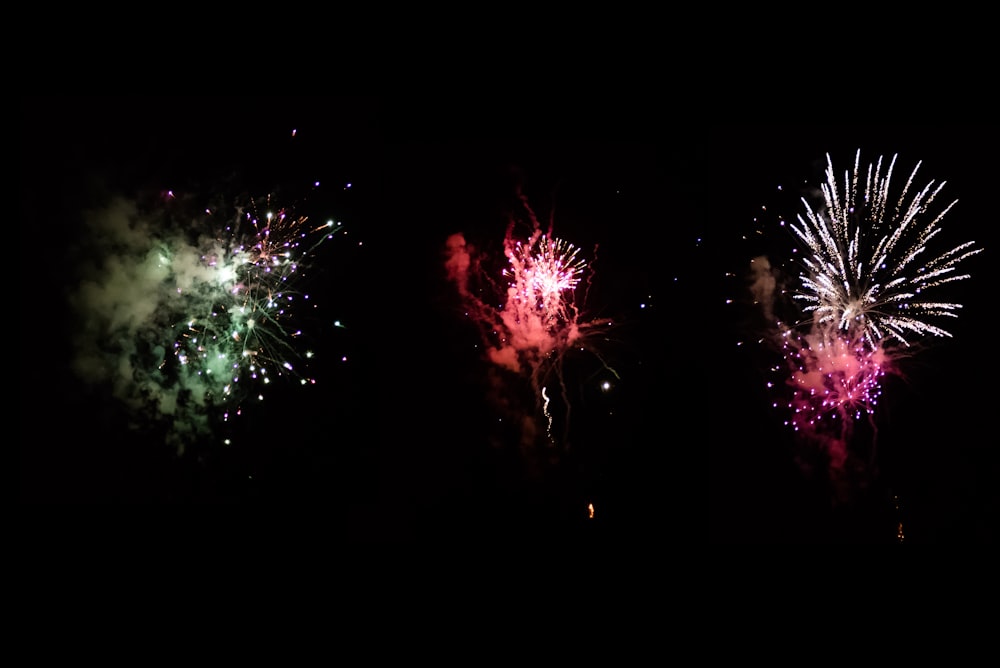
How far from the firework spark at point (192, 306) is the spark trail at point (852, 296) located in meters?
2.81

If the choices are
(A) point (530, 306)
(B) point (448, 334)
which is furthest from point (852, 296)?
(B) point (448, 334)

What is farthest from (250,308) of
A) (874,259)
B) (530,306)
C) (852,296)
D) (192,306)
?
(874,259)

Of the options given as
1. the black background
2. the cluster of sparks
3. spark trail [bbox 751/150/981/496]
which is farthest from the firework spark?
spark trail [bbox 751/150/981/496]

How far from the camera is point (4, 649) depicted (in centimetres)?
267

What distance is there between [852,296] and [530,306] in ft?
6.27

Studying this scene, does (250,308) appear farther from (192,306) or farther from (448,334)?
(448,334)

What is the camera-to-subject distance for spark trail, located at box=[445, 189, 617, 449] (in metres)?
3.28

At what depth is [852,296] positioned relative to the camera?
3.28 meters

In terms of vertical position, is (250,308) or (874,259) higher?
(874,259)

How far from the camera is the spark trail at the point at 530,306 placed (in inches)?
129

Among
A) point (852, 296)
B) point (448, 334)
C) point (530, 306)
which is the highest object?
point (852, 296)

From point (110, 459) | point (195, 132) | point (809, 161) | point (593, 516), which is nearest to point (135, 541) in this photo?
point (110, 459)

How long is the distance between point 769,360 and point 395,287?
7.56 feet

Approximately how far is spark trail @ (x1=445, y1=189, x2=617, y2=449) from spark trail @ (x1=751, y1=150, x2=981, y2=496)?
1.11 meters
